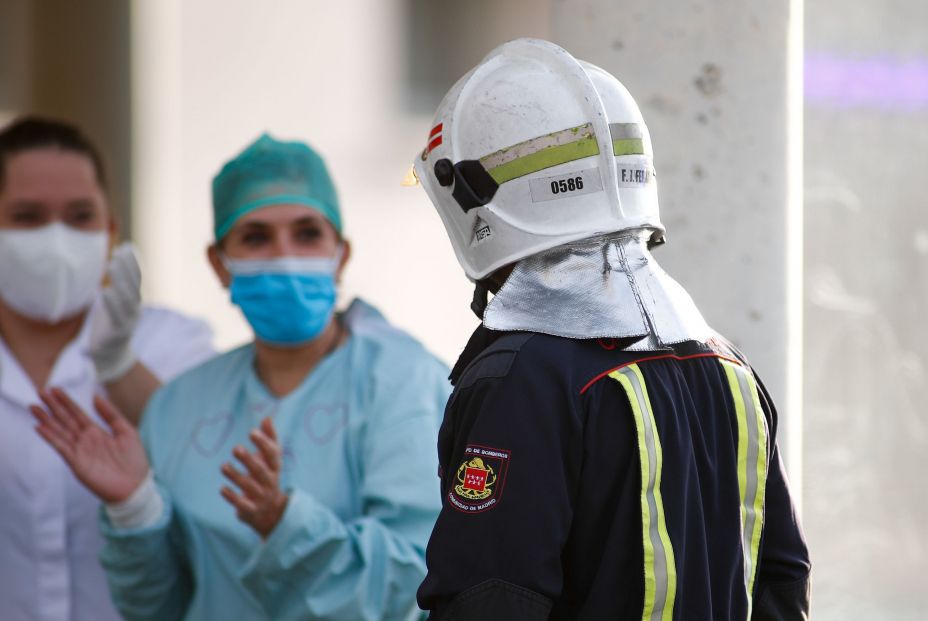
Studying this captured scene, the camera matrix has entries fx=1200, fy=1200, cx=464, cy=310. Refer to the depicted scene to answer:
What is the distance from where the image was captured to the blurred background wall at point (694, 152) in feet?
8.50

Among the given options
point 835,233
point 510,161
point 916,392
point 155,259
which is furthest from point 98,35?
point 510,161

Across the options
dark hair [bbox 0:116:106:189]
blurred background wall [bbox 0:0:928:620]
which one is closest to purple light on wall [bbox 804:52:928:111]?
blurred background wall [bbox 0:0:928:620]

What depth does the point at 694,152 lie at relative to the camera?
8.45ft

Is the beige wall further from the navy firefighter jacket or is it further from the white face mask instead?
the navy firefighter jacket

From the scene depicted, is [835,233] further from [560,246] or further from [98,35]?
[98,35]

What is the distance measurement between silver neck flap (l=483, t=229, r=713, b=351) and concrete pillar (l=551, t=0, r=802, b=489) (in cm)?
97

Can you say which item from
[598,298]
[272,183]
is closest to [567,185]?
[598,298]

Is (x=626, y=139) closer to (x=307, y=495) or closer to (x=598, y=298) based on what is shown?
(x=598, y=298)

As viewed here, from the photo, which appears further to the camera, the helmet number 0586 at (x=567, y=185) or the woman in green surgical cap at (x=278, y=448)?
the woman in green surgical cap at (x=278, y=448)

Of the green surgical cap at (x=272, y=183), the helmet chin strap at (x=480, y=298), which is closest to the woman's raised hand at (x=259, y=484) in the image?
the green surgical cap at (x=272, y=183)

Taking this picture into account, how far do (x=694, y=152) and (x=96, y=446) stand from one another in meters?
1.51

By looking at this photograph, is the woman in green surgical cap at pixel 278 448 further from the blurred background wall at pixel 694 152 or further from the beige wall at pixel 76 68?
the beige wall at pixel 76 68

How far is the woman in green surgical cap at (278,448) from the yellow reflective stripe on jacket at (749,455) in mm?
1034

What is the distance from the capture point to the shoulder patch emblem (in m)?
1.48
